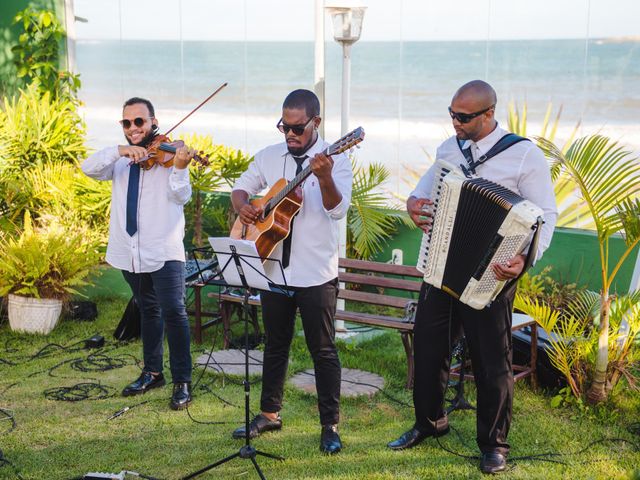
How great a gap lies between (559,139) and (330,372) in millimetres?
3400

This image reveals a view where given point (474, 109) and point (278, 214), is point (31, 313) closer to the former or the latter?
point (278, 214)

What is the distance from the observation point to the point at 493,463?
4.55m

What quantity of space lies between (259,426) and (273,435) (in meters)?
0.10

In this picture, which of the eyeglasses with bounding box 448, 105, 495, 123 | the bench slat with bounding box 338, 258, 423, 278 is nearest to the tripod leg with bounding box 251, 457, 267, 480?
the eyeglasses with bounding box 448, 105, 495, 123

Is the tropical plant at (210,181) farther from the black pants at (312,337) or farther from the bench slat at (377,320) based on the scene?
A: the black pants at (312,337)

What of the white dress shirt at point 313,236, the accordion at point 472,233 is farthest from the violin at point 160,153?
the accordion at point 472,233

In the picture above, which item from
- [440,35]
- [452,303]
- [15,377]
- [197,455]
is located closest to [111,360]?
[15,377]

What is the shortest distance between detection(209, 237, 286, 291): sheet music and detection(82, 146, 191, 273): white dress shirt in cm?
83

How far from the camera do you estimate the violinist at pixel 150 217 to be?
5359 mm

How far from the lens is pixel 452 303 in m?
4.54

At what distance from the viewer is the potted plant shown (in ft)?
24.1

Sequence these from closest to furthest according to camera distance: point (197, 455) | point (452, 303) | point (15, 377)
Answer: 1. point (452, 303)
2. point (197, 455)
3. point (15, 377)

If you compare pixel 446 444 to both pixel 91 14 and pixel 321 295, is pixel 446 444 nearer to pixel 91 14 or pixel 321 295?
pixel 321 295

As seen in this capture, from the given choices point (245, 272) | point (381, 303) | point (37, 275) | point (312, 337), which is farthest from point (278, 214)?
point (37, 275)
